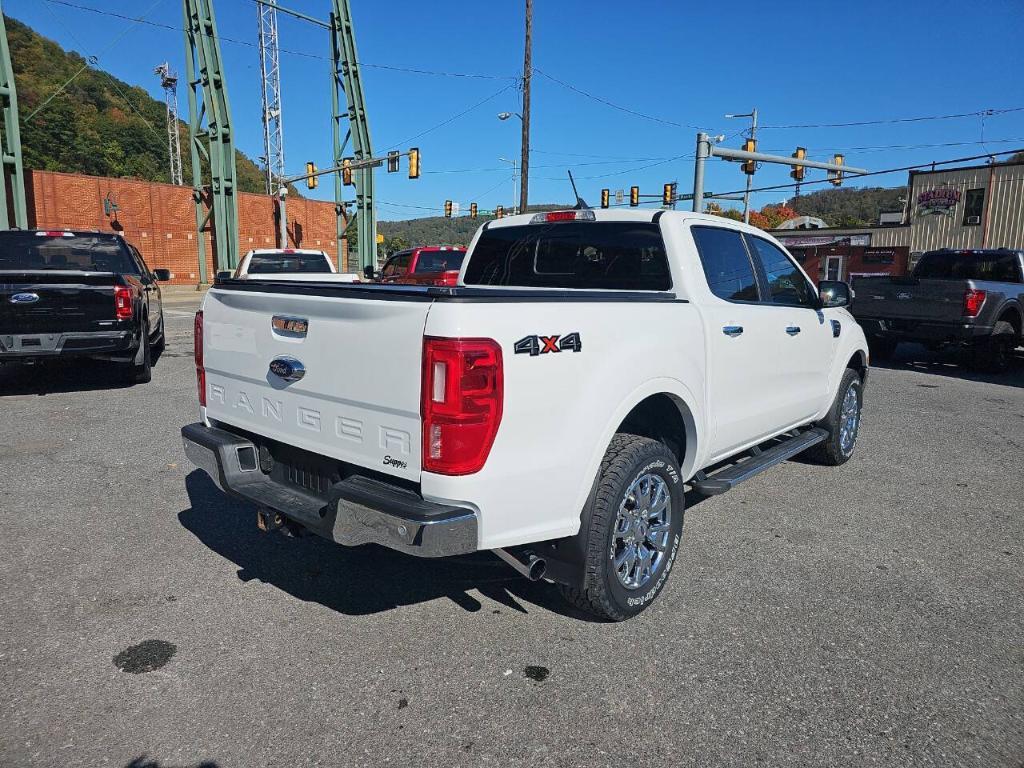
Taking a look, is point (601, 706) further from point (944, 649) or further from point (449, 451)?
point (944, 649)

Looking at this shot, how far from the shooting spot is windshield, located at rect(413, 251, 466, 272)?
1669cm

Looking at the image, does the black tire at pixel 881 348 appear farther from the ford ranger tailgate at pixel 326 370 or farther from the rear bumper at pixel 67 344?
the ford ranger tailgate at pixel 326 370

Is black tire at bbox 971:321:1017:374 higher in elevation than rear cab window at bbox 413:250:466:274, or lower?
lower

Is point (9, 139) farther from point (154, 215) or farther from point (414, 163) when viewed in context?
point (154, 215)

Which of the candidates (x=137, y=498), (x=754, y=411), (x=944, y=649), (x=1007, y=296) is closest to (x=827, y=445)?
(x=754, y=411)

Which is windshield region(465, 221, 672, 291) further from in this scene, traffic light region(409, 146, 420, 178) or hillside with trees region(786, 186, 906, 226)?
hillside with trees region(786, 186, 906, 226)

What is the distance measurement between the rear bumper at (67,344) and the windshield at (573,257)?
518 cm

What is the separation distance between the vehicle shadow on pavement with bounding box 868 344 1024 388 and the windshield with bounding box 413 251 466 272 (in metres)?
9.04

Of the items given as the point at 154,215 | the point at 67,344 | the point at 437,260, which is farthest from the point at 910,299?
the point at 154,215

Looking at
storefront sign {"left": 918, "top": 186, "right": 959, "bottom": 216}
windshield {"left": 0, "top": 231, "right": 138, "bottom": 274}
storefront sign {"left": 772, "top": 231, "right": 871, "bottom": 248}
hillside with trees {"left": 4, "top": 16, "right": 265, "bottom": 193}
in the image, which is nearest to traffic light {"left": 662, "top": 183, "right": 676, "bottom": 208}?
storefront sign {"left": 772, "top": 231, "right": 871, "bottom": 248}

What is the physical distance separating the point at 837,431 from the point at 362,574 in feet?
13.0

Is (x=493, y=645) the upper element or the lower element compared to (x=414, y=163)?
lower

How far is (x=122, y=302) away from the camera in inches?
319

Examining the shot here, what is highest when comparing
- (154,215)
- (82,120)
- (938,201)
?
(82,120)
